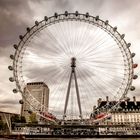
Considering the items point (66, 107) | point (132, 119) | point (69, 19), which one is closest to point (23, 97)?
point (66, 107)

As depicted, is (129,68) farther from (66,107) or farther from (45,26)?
(45,26)

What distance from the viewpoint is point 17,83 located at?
5678cm

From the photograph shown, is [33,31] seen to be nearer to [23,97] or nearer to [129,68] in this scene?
[23,97]

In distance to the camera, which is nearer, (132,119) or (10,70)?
(10,70)

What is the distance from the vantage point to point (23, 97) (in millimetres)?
58406

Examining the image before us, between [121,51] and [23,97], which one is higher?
[121,51]

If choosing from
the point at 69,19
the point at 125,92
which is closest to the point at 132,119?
the point at 125,92

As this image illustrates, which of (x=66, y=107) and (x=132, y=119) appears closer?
(x=66, y=107)

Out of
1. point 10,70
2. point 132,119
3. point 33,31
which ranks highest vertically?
point 33,31

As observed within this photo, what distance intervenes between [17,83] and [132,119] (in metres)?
92.5

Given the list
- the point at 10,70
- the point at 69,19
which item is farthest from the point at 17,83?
the point at 69,19

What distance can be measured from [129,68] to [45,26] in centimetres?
1986

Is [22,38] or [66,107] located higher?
[22,38]

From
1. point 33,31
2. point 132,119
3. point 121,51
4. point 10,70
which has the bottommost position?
point 132,119
